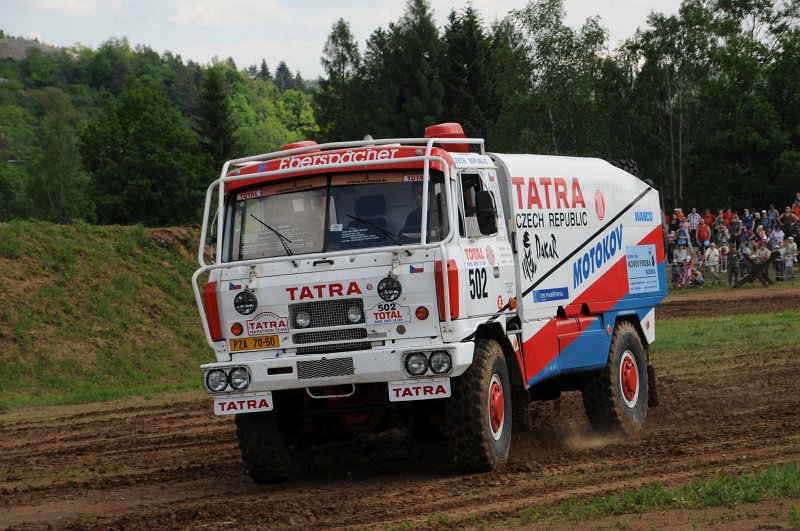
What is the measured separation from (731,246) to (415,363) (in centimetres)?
3040

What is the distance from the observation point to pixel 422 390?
9.59 meters

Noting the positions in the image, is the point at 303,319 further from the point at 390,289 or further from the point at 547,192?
the point at 547,192

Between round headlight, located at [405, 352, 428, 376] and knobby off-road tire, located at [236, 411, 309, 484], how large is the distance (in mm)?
1582

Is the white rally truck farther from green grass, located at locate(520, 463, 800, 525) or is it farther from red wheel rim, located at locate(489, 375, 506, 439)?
green grass, located at locate(520, 463, 800, 525)

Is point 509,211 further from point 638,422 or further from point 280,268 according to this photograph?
point 638,422

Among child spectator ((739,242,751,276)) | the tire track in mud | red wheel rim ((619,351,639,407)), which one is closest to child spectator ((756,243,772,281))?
child spectator ((739,242,751,276))

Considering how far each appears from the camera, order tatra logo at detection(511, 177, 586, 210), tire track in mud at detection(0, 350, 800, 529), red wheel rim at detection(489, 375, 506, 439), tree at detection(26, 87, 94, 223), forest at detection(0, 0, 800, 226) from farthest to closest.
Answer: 1. tree at detection(26, 87, 94, 223)
2. forest at detection(0, 0, 800, 226)
3. tatra logo at detection(511, 177, 586, 210)
4. red wheel rim at detection(489, 375, 506, 439)
5. tire track in mud at detection(0, 350, 800, 529)

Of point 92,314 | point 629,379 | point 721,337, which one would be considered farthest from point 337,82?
point 629,379

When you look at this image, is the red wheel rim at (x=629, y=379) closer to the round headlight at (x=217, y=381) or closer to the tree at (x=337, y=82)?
the round headlight at (x=217, y=381)

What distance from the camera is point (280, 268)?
10062 millimetres

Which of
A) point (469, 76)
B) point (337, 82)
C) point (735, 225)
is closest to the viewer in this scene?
point (735, 225)

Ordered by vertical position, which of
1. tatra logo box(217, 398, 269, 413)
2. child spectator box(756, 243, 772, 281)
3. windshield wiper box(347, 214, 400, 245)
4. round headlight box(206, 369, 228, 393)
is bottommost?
tatra logo box(217, 398, 269, 413)

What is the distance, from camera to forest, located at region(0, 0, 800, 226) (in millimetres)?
57969

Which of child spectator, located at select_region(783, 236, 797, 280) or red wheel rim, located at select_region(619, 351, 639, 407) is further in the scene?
child spectator, located at select_region(783, 236, 797, 280)
